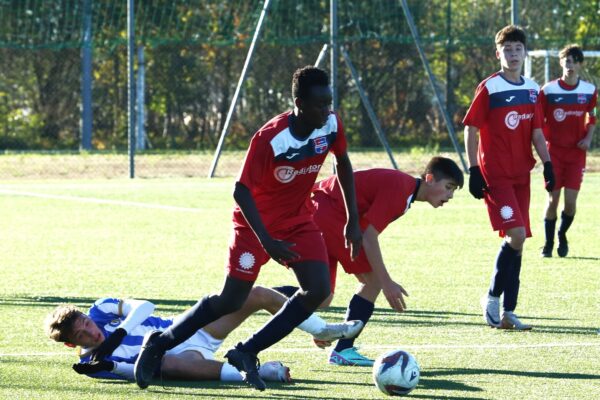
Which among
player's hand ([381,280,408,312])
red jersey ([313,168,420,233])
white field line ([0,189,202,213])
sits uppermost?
red jersey ([313,168,420,233])

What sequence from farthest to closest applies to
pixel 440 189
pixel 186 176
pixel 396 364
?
pixel 186 176, pixel 440 189, pixel 396 364

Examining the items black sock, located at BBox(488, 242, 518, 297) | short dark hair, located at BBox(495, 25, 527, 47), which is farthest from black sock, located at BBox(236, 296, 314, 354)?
short dark hair, located at BBox(495, 25, 527, 47)

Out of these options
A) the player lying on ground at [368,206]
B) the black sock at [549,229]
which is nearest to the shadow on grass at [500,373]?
the player lying on ground at [368,206]

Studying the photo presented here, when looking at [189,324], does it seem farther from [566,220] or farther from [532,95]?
[566,220]

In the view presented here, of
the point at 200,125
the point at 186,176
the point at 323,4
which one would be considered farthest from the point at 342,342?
the point at 200,125

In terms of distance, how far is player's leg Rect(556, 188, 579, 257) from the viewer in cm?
1248

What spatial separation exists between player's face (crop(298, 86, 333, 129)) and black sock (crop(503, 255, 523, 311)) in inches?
105

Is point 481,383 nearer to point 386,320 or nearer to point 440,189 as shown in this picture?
point 440,189

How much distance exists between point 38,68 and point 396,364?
20466mm

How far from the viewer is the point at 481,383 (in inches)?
258

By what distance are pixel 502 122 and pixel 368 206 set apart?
76.0 inches

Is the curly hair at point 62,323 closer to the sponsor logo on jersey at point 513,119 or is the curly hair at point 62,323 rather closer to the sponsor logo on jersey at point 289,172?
the sponsor logo on jersey at point 289,172

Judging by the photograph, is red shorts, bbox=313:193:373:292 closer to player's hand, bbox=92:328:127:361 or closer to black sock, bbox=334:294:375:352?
black sock, bbox=334:294:375:352

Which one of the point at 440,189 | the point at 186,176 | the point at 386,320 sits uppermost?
the point at 440,189
